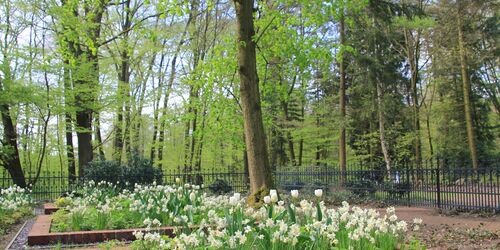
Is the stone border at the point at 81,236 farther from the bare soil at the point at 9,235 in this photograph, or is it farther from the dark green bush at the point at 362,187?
the dark green bush at the point at 362,187

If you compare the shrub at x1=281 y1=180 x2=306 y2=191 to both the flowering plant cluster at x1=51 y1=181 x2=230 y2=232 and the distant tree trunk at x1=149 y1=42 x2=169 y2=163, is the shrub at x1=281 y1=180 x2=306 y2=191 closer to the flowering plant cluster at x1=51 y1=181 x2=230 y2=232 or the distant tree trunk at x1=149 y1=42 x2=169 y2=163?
the distant tree trunk at x1=149 y1=42 x2=169 y2=163

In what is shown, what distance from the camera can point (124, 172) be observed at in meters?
15.1

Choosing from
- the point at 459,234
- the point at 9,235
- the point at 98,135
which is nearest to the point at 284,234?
the point at 459,234

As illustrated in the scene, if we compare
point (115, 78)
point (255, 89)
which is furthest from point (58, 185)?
point (255, 89)

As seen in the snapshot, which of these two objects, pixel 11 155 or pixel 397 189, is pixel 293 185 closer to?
pixel 397 189

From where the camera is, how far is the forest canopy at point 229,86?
662 inches

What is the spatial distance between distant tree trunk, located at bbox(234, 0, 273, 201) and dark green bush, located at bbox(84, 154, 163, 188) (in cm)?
602

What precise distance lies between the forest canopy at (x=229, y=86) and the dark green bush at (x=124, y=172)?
67.4 inches

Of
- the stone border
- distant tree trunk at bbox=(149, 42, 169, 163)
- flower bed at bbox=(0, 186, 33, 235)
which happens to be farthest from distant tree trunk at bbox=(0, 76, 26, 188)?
the stone border

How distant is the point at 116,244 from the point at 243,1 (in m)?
6.28

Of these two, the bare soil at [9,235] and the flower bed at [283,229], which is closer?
the flower bed at [283,229]

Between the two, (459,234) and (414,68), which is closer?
(459,234)

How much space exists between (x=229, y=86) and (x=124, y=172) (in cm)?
597

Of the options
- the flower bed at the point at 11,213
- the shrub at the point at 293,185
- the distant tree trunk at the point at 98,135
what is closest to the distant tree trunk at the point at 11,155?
the distant tree trunk at the point at 98,135
